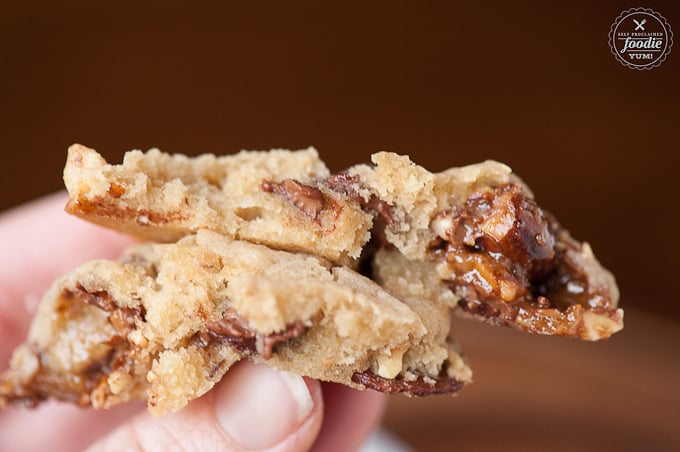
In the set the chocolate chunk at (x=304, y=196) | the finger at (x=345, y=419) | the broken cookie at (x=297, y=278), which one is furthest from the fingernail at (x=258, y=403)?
the finger at (x=345, y=419)

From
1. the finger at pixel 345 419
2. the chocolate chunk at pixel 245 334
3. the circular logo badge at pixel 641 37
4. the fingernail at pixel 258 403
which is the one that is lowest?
the finger at pixel 345 419

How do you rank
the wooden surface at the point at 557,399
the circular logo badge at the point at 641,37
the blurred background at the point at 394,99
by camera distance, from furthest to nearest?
the blurred background at the point at 394,99 < the wooden surface at the point at 557,399 < the circular logo badge at the point at 641,37

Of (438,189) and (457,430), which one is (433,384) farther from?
(457,430)

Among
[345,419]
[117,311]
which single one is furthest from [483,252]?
[345,419]

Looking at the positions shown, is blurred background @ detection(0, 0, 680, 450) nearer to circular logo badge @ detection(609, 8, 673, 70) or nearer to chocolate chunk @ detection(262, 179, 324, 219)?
circular logo badge @ detection(609, 8, 673, 70)

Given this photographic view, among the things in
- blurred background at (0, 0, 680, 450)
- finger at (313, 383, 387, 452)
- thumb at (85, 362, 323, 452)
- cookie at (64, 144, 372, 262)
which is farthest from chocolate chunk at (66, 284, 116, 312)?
blurred background at (0, 0, 680, 450)

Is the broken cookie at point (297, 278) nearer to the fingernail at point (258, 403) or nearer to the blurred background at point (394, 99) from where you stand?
the fingernail at point (258, 403)
